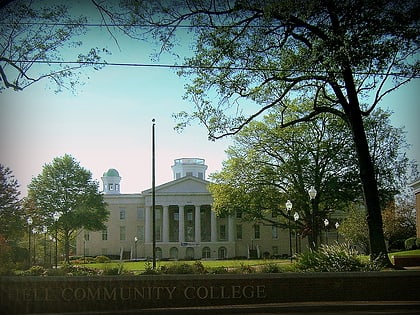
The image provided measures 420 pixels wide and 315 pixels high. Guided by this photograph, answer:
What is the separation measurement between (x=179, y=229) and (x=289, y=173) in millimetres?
20438

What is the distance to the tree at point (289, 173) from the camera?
3022 cm

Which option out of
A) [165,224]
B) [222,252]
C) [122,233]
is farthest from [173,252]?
[122,233]

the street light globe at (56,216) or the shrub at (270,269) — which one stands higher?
the street light globe at (56,216)

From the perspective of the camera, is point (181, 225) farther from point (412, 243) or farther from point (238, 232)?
point (412, 243)

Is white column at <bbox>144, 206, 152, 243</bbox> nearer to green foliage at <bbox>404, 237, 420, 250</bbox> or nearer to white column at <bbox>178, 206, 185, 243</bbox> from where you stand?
white column at <bbox>178, 206, 185, 243</bbox>

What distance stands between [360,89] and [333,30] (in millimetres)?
2902

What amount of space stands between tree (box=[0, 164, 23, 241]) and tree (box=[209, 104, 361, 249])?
12.9m

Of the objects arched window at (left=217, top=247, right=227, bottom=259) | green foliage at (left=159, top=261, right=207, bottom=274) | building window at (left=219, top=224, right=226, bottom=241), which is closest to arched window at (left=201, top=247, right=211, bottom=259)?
building window at (left=219, top=224, right=226, bottom=241)

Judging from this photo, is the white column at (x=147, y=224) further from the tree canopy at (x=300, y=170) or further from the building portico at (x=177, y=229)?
the tree canopy at (x=300, y=170)

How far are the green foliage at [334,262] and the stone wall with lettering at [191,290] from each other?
42.1 inches

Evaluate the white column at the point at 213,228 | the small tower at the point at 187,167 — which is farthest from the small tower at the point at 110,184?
the white column at the point at 213,228

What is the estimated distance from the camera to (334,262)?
47.8 ft

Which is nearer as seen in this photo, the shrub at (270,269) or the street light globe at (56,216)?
the shrub at (270,269)

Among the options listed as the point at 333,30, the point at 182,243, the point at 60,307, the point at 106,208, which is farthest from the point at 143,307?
the point at 182,243
